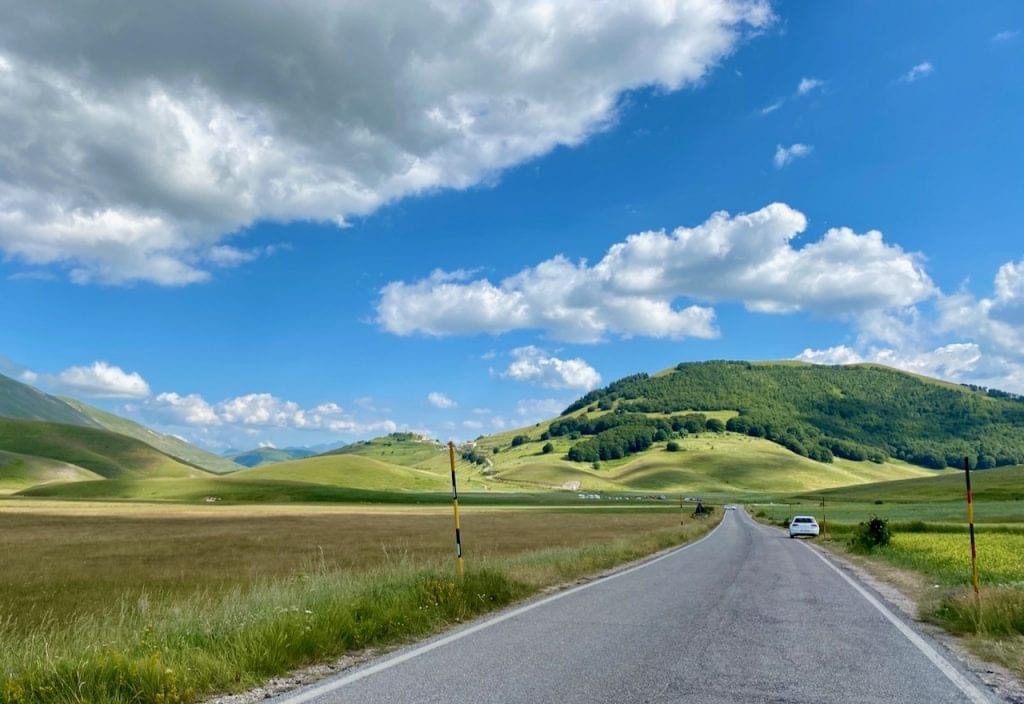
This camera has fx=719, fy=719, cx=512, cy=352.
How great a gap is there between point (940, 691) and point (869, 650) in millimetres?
2315

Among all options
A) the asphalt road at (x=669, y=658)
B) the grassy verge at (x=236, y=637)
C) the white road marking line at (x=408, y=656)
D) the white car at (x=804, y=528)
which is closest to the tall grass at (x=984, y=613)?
the asphalt road at (x=669, y=658)

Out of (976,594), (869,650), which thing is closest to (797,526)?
(976,594)

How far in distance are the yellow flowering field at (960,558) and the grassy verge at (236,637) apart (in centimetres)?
1187

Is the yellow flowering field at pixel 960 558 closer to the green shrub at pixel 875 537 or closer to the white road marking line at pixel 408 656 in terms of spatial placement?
the green shrub at pixel 875 537

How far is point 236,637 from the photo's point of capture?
8.70 metres

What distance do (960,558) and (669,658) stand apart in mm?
21343

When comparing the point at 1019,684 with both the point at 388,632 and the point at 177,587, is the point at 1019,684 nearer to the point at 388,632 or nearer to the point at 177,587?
the point at 388,632

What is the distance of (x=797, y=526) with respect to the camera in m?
47.8

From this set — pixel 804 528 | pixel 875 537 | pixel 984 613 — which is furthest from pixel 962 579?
pixel 804 528

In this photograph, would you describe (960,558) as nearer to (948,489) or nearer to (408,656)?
(408,656)

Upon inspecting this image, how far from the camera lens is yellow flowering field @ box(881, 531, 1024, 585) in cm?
1834

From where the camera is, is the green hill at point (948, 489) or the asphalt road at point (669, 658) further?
the green hill at point (948, 489)

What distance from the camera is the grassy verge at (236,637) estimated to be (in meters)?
6.93

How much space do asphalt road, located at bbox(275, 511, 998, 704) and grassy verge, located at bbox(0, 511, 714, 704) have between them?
2.95ft
